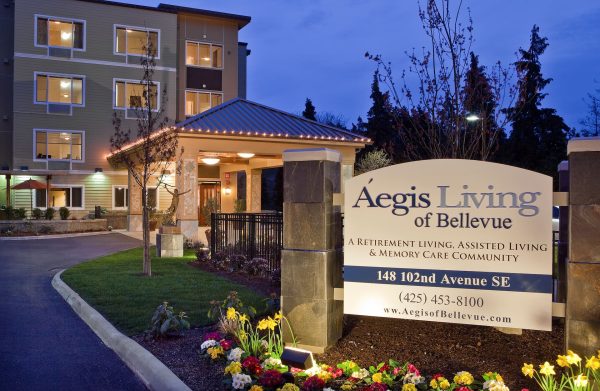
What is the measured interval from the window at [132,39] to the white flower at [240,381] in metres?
33.1

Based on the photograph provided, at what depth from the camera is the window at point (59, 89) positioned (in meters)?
34.2

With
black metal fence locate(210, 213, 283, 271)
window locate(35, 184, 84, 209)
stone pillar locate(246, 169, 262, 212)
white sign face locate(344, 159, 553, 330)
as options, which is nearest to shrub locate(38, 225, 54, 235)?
window locate(35, 184, 84, 209)

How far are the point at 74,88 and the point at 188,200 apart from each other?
17.4 metres

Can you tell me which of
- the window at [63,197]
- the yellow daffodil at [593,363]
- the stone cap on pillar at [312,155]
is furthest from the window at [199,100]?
the yellow daffodil at [593,363]

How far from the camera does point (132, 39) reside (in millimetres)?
36344

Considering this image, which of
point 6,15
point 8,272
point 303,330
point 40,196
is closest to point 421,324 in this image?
point 303,330

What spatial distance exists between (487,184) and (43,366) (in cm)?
518

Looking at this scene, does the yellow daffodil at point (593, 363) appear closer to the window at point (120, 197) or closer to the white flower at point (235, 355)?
the white flower at point (235, 355)

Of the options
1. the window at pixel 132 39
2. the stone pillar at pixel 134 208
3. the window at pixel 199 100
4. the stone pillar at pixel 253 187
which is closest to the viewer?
the stone pillar at pixel 134 208

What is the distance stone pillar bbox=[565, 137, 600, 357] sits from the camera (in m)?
5.16

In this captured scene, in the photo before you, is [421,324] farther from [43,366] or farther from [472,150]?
[43,366]

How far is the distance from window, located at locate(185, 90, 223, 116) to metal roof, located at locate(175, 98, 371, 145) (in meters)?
12.8

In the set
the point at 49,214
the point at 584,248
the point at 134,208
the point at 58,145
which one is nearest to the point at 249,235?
the point at 584,248

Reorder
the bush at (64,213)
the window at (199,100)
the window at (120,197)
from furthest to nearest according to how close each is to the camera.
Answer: the window at (199,100)
the window at (120,197)
the bush at (64,213)
